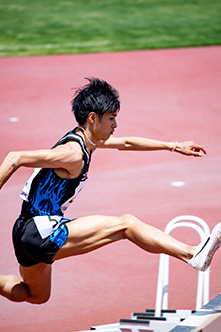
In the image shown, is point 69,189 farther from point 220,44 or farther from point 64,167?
point 220,44

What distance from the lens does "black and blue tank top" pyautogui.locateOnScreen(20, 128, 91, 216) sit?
12.8 ft

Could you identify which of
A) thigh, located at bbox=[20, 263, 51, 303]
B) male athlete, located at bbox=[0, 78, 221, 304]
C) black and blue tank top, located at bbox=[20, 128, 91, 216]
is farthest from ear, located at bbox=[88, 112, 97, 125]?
thigh, located at bbox=[20, 263, 51, 303]

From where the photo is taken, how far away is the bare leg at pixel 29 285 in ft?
14.1

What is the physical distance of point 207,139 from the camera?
9289 mm

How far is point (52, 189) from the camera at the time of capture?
389 cm

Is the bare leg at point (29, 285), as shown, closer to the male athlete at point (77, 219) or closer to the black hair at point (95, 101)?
the male athlete at point (77, 219)

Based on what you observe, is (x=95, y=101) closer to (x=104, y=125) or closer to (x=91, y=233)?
(x=104, y=125)

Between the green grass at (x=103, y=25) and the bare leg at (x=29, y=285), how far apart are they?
11.1 metres

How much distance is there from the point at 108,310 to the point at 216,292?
1.07 metres

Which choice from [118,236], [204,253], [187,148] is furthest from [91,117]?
[204,253]

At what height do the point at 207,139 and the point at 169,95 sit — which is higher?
the point at 169,95

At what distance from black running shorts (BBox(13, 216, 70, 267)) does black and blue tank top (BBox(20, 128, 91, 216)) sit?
8cm

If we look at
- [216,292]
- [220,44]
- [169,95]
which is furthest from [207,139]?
[220,44]

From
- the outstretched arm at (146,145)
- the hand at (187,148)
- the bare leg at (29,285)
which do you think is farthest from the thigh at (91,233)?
the hand at (187,148)
